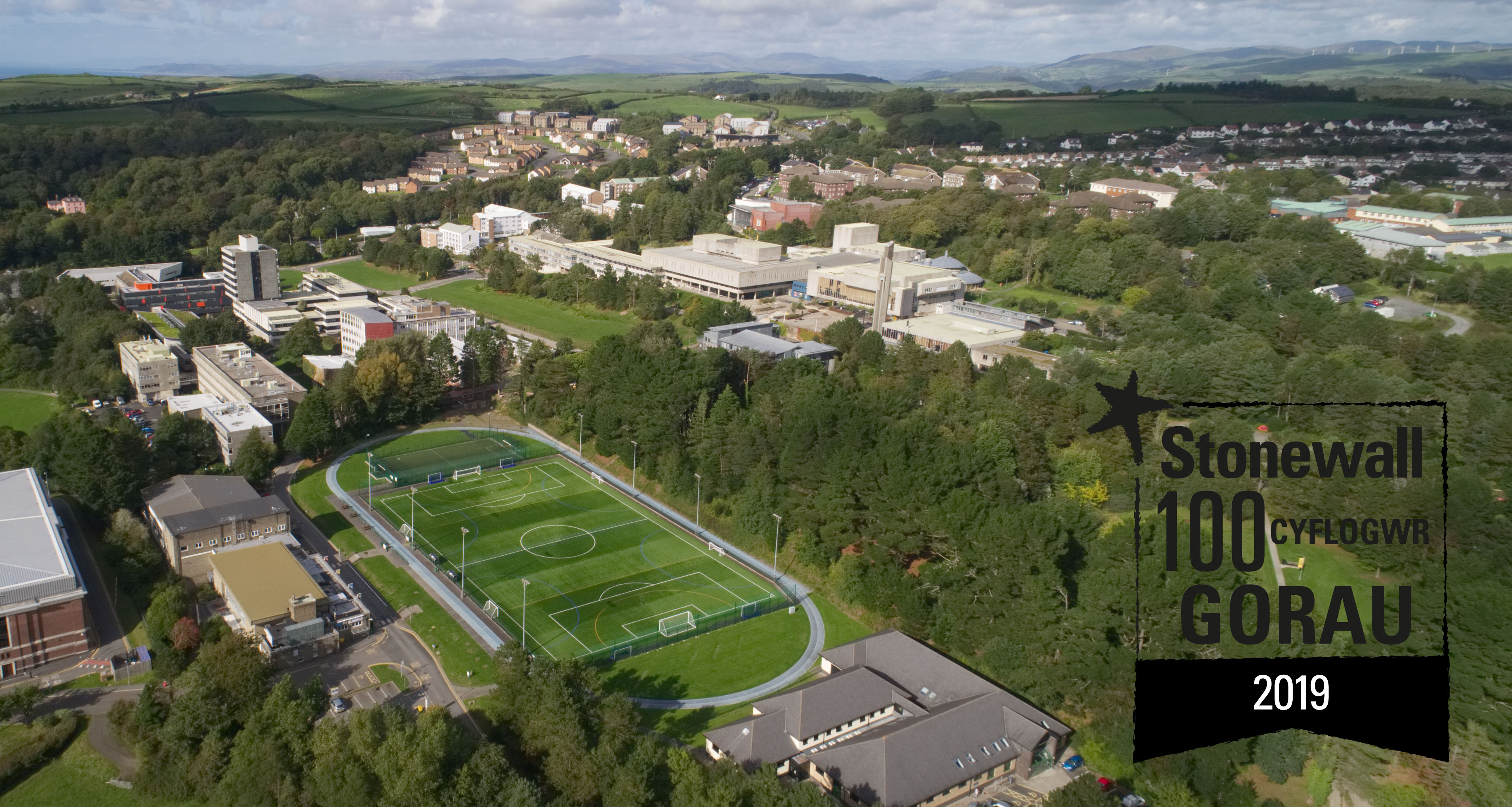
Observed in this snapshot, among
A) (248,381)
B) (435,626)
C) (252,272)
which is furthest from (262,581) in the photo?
(252,272)

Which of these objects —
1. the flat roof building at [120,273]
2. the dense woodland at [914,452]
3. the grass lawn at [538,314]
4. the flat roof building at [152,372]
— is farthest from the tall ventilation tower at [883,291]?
the flat roof building at [120,273]

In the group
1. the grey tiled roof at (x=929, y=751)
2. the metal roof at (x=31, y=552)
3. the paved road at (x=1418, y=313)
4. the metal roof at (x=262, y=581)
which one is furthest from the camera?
the paved road at (x=1418, y=313)

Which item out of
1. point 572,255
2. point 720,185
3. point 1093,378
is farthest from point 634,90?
point 1093,378

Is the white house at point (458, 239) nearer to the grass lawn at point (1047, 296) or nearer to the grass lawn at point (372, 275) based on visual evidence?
the grass lawn at point (372, 275)

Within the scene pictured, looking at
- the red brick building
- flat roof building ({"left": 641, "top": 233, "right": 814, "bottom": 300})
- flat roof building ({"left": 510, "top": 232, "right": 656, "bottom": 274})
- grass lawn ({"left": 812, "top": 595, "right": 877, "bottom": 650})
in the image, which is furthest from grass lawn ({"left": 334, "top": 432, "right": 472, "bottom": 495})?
the red brick building

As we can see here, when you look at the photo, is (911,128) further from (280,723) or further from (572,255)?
(280,723)

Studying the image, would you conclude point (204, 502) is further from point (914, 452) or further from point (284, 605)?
point (914, 452)
